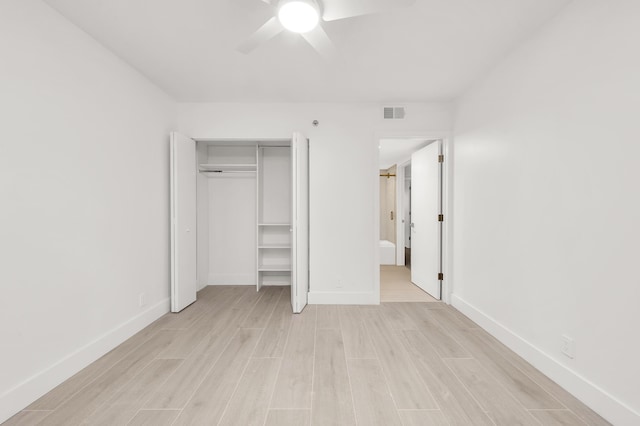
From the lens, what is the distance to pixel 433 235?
3.73 m

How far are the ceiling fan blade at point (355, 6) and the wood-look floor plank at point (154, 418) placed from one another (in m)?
2.53

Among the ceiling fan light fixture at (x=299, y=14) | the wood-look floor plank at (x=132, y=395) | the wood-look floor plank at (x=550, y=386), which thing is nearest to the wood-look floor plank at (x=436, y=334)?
the wood-look floor plank at (x=550, y=386)

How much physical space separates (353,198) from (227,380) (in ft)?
7.78

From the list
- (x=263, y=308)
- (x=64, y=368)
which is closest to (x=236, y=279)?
(x=263, y=308)

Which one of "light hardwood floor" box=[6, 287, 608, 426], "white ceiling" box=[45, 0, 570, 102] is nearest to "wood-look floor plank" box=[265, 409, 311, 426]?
"light hardwood floor" box=[6, 287, 608, 426]

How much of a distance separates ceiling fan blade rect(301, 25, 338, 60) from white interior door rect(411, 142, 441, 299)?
2.29 meters

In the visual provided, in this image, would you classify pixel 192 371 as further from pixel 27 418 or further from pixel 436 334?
pixel 436 334

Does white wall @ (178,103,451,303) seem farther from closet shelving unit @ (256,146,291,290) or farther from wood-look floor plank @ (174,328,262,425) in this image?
wood-look floor plank @ (174,328,262,425)

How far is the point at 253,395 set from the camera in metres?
1.76

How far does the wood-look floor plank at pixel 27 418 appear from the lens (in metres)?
1.54

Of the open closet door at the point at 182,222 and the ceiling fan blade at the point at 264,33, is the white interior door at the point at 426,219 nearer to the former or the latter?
the ceiling fan blade at the point at 264,33

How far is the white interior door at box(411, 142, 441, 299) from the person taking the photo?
3658 mm

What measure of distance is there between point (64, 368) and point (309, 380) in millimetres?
1735

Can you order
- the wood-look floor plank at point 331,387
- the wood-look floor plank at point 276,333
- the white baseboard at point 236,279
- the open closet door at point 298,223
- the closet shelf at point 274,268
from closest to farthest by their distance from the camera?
the wood-look floor plank at point 331,387, the wood-look floor plank at point 276,333, the open closet door at point 298,223, the closet shelf at point 274,268, the white baseboard at point 236,279
